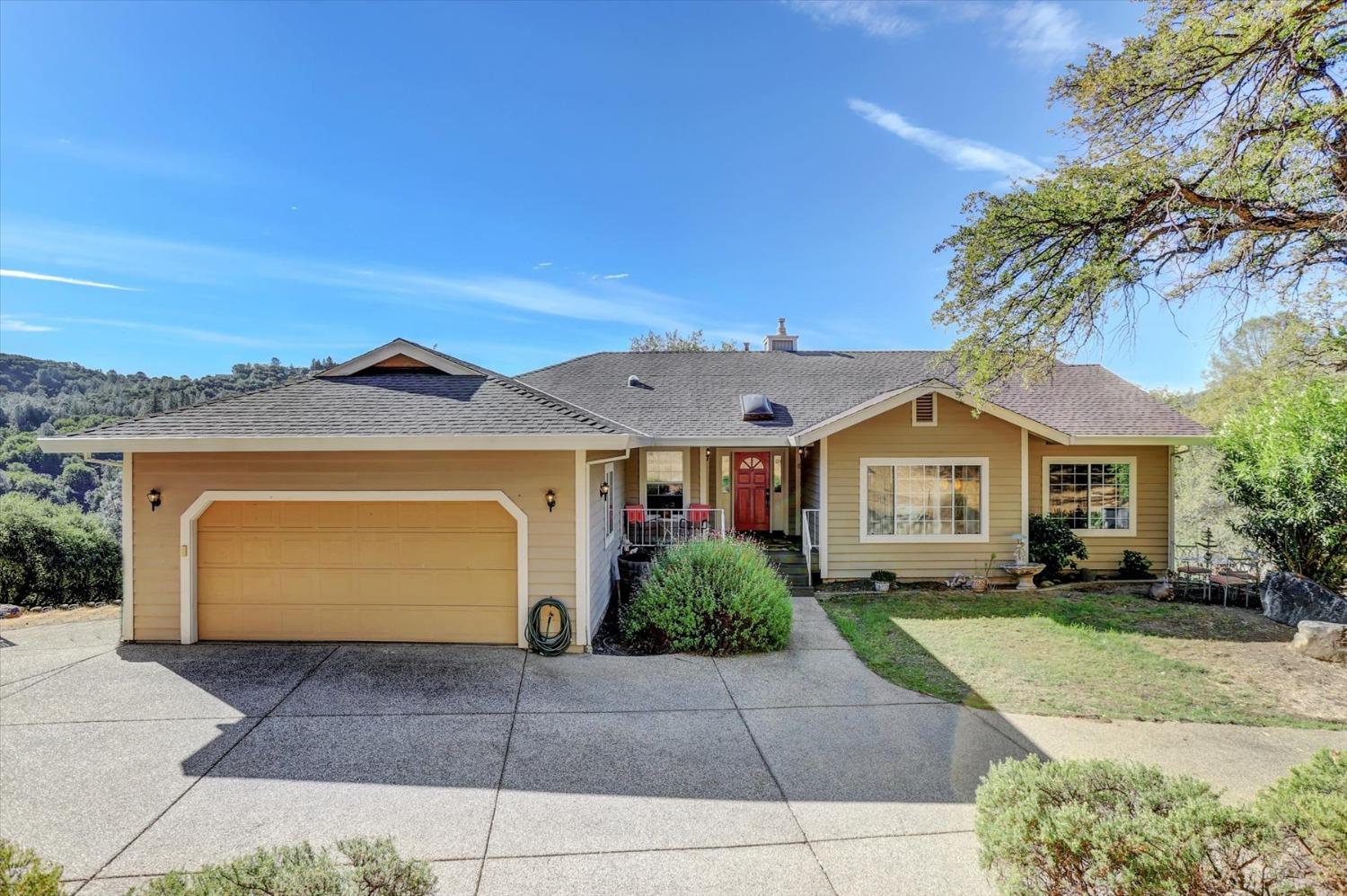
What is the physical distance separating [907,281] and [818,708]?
11390mm

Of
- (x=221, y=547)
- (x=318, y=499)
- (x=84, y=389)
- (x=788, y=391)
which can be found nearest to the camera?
(x=318, y=499)

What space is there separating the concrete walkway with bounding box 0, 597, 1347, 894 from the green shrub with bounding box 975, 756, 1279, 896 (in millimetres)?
664

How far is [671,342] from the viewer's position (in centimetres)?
3341

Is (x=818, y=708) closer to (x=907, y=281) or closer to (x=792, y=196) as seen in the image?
(x=907, y=281)

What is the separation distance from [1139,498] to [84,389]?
139ft

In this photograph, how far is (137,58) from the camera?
8.42m

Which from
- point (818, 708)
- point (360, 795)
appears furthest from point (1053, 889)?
point (360, 795)

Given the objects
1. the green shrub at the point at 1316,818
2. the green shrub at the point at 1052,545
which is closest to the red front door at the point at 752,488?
the green shrub at the point at 1052,545

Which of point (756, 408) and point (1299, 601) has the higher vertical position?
point (756, 408)

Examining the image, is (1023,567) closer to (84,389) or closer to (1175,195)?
(1175,195)

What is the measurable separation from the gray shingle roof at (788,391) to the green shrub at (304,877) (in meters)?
9.82

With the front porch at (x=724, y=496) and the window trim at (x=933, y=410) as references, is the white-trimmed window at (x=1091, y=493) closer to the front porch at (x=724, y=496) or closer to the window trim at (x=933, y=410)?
the window trim at (x=933, y=410)

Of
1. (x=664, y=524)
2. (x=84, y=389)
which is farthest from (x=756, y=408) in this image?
(x=84, y=389)

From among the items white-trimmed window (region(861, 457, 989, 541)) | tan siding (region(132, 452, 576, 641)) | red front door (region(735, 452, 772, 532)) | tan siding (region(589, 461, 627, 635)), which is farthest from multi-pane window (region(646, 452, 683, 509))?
tan siding (region(132, 452, 576, 641))
